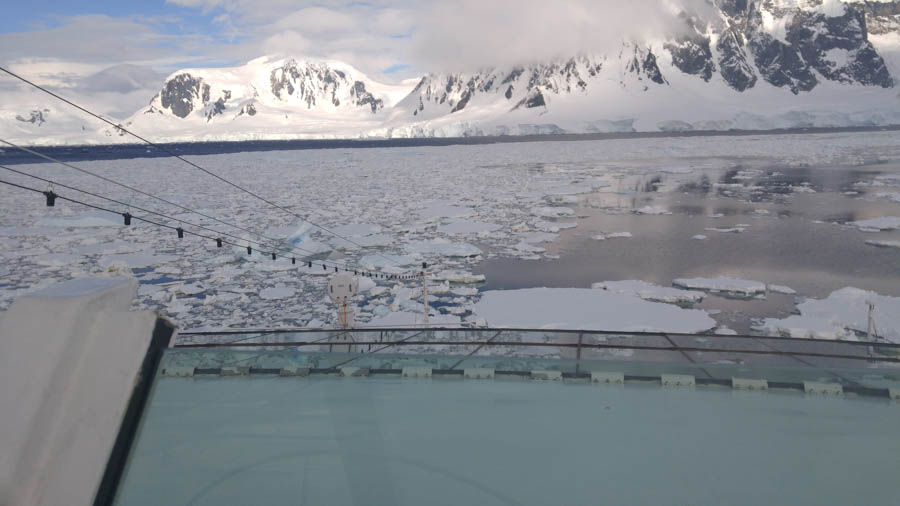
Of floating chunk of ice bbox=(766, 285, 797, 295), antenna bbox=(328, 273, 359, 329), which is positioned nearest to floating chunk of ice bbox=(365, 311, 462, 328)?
antenna bbox=(328, 273, 359, 329)

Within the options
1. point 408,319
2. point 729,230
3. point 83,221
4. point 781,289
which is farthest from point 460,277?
point 83,221

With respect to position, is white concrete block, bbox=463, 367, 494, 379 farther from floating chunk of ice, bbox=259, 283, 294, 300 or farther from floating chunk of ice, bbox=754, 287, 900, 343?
floating chunk of ice, bbox=259, 283, 294, 300

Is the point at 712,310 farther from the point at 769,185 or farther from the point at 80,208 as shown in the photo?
the point at 80,208

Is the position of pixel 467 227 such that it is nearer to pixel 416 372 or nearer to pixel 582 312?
pixel 582 312

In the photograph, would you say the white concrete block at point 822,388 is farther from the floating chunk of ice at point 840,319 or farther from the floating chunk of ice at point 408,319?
the floating chunk of ice at point 408,319

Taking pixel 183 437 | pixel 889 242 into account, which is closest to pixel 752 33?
pixel 889 242

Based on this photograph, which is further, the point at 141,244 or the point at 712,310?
the point at 141,244
